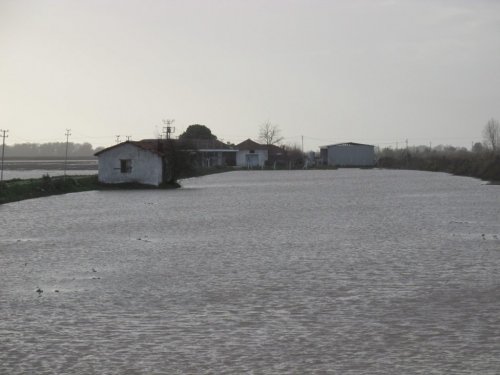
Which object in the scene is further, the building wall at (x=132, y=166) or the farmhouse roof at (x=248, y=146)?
the farmhouse roof at (x=248, y=146)

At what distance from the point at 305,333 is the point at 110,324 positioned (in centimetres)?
332

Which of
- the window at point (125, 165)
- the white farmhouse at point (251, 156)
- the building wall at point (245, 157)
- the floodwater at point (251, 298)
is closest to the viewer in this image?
the floodwater at point (251, 298)

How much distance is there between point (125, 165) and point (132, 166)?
717 millimetres

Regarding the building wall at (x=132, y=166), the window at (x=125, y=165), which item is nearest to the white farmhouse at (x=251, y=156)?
the building wall at (x=132, y=166)

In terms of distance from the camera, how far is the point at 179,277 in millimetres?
17891

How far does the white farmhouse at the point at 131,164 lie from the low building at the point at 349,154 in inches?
3924

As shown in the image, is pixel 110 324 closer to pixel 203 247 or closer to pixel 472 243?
pixel 203 247

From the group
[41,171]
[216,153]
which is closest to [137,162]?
[41,171]

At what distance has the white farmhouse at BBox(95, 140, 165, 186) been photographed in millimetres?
63875

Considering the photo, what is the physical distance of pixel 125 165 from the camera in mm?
65062

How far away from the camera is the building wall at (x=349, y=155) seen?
162 m

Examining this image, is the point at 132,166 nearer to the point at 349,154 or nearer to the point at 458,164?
the point at 458,164

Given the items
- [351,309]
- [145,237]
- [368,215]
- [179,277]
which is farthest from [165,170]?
[351,309]

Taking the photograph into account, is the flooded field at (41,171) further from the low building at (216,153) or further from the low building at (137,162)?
the low building at (216,153)
